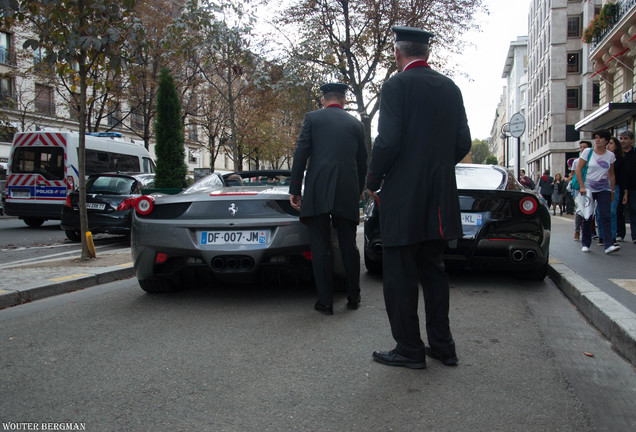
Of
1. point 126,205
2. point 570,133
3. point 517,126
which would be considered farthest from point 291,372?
point 570,133

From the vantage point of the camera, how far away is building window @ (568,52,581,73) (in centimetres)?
4362

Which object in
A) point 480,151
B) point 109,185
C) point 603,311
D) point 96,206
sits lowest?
point 603,311

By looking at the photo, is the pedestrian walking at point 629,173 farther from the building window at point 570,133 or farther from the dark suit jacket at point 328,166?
the building window at point 570,133

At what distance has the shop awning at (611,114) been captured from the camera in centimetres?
1634

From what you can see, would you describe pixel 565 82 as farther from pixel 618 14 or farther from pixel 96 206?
pixel 96 206

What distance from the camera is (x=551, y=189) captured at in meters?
22.7

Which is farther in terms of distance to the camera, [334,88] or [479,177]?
[479,177]

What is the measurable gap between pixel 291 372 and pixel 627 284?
385 centimetres

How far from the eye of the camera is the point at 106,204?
10.2 m

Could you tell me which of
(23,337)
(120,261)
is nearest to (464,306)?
(23,337)

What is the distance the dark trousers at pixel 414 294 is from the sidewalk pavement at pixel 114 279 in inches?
49.5

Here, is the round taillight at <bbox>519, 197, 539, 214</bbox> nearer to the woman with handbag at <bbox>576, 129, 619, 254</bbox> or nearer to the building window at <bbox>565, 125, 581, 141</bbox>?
the woman with handbag at <bbox>576, 129, 619, 254</bbox>

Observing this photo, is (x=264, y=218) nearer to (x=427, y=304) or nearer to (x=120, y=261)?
(x=427, y=304)

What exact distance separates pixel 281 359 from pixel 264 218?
152 cm
